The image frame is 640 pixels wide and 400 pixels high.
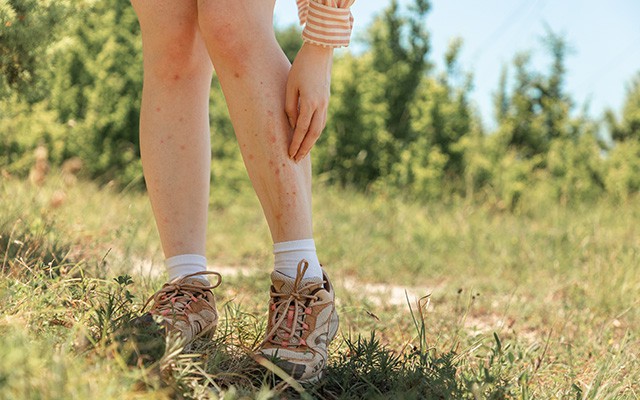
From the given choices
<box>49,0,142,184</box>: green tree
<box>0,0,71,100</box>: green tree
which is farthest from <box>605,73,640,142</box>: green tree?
<box>0,0,71,100</box>: green tree

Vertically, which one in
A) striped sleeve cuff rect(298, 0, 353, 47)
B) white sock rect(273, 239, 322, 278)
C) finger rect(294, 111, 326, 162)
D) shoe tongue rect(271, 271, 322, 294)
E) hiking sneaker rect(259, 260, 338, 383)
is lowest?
hiking sneaker rect(259, 260, 338, 383)

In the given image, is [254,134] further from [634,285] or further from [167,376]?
[634,285]

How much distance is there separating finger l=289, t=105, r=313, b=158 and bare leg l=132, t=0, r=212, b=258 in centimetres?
33

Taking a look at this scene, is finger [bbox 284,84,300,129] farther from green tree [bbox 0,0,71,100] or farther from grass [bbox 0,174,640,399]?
green tree [bbox 0,0,71,100]

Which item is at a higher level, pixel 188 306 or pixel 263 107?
pixel 263 107

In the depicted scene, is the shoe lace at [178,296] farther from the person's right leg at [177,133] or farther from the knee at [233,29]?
the knee at [233,29]

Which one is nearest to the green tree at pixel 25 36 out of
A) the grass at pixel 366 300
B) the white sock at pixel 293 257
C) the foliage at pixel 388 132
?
the grass at pixel 366 300

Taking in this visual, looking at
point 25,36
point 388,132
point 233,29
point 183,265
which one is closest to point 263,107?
point 233,29

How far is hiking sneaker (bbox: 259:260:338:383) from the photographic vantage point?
1561 millimetres

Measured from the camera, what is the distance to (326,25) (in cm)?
163

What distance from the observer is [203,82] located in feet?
6.09

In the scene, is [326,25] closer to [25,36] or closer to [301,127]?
[301,127]

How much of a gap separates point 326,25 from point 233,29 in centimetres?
21

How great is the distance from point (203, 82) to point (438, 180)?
5.15 m
